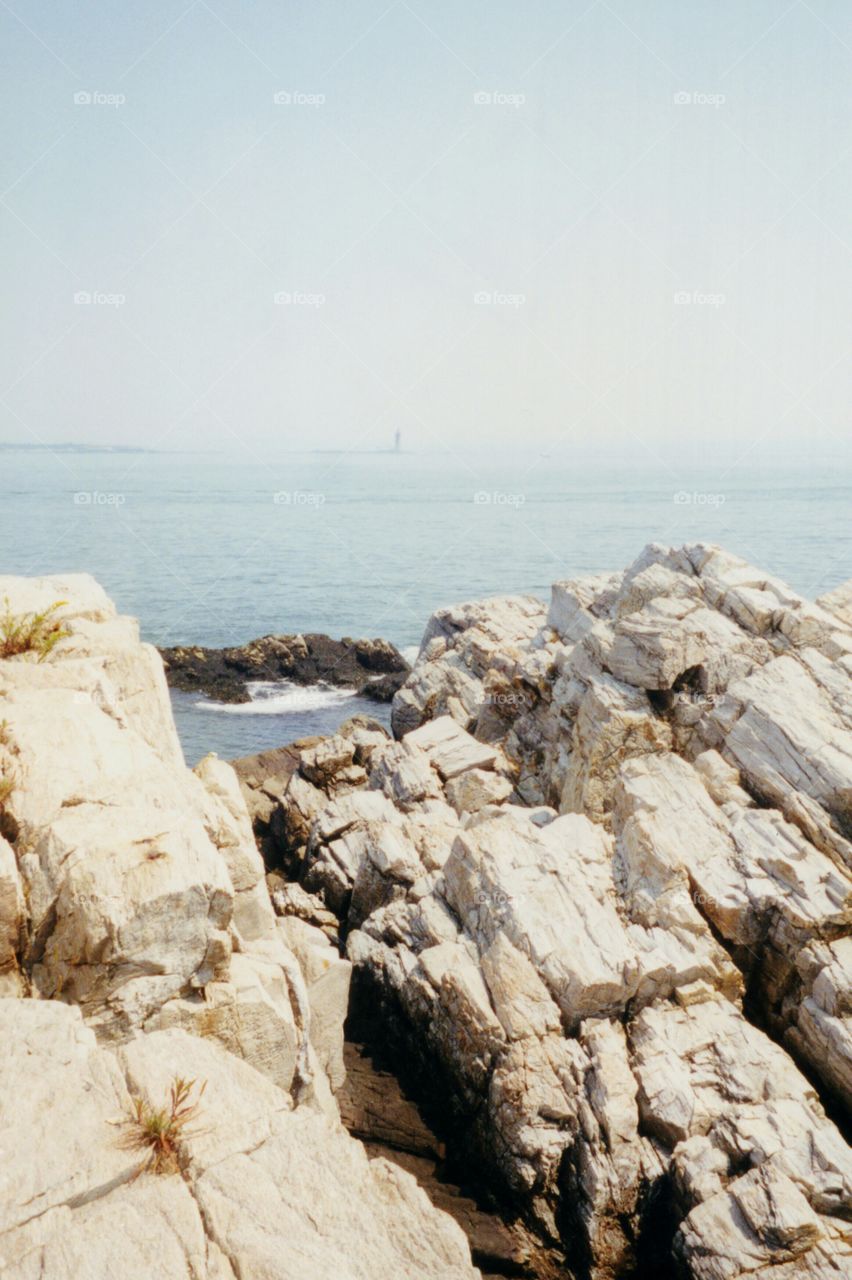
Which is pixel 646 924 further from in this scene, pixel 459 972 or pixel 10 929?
pixel 10 929

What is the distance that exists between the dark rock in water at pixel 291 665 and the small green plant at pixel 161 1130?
36498mm

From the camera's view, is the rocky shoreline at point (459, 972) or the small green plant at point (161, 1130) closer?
the small green plant at point (161, 1130)

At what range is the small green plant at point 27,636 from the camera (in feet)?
43.7

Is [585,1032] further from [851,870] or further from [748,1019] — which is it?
[851,870]

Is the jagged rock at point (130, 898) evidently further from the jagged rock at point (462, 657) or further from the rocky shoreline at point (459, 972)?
the jagged rock at point (462, 657)

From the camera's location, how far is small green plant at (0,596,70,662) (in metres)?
13.3

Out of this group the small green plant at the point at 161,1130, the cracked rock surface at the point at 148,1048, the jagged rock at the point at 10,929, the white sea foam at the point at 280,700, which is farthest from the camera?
the white sea foam at the point at 280,700

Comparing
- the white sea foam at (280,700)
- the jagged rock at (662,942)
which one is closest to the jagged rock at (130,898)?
the jagged rock at (662,942)

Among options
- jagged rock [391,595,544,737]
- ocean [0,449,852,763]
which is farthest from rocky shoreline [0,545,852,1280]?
ocean [0,449,852,763]

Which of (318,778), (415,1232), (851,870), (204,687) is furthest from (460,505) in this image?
(415,1232)

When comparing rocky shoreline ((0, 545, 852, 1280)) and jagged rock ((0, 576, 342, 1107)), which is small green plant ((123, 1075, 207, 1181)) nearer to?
rocky shoreline ((0, 545, 852, 1280))

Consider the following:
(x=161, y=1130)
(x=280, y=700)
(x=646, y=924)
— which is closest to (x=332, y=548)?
(x=280, y=700)

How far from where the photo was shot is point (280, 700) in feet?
144

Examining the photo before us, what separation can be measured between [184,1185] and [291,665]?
42.1 metres
